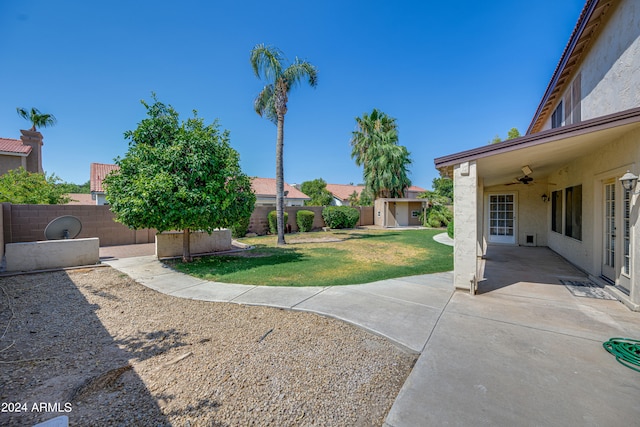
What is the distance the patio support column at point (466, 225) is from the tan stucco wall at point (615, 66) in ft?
9.50

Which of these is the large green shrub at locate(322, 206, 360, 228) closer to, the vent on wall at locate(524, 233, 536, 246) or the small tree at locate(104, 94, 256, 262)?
the vent on wall at locate(524, 233, 536, 246)

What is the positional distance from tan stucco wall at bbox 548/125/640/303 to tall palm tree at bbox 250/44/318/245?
10560 millimetres

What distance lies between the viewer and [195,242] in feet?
31.7

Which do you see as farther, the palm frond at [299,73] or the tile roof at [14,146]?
the tile roof at [14,146]

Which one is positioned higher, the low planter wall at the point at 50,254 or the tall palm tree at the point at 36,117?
the tall palm tree at the point at 36,117

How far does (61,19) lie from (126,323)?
29.3 feet

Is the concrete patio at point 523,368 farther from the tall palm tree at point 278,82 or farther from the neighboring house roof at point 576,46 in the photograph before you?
the tall palm tree at point 278,82

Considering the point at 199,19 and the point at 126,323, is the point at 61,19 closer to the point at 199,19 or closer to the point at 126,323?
the point at 199,19

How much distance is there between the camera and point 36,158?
19.8 meters

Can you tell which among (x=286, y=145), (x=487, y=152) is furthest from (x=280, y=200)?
(x=487, y=152)

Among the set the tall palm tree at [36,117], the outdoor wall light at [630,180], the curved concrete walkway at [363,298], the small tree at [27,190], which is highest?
the tall palm tree at [36,117]

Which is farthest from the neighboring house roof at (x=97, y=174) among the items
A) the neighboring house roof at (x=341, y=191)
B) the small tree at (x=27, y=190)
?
the neighboring house roof at (x=341, y=191)

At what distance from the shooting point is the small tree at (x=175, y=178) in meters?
6.65

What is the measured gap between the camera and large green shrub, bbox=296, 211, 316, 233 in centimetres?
1894
